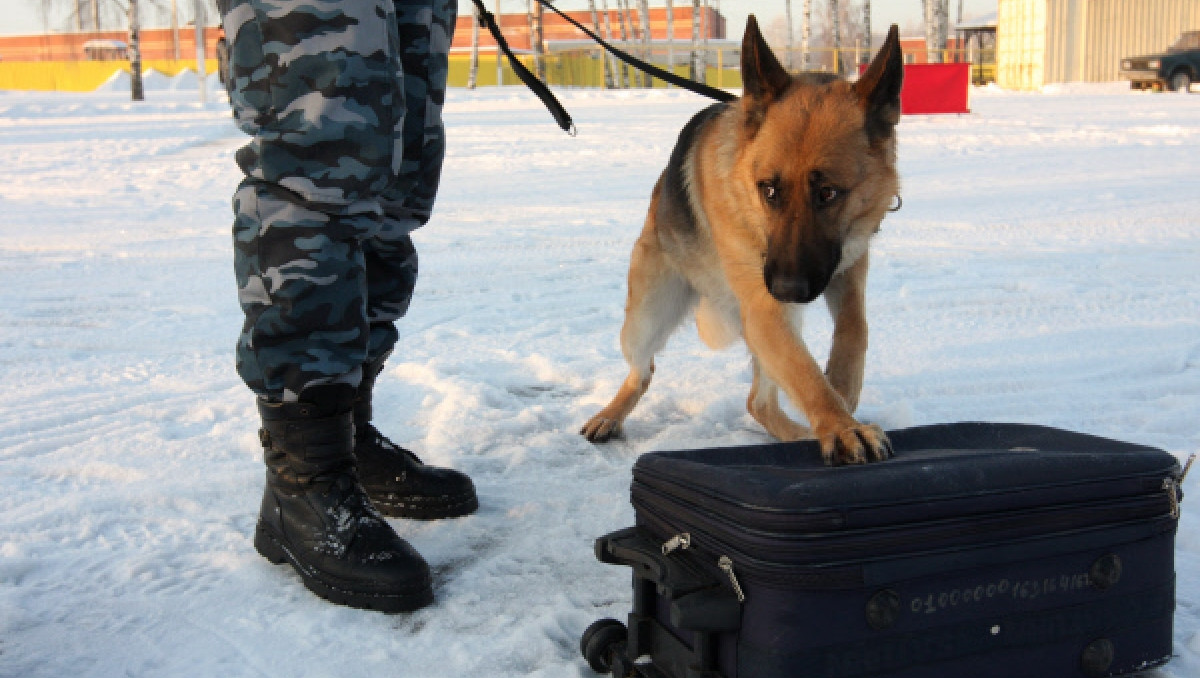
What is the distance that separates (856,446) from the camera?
6.00 ft

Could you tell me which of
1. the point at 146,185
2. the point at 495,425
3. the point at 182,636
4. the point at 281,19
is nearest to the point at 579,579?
the point at 182,636

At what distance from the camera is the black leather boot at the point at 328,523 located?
6.01ft

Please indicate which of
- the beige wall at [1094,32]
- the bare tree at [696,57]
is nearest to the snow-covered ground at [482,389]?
the bare tree at [696,57]

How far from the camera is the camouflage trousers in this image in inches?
71.5

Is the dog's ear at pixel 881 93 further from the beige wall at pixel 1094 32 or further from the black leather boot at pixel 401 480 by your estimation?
the beige wall at pixel 1094 32

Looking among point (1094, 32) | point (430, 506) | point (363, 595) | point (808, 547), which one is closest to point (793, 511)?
point (808, 547)

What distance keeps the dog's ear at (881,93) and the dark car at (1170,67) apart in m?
29.2

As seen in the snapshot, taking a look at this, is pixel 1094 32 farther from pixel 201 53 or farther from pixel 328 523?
pixel 328 523

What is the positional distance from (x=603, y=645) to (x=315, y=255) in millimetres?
949

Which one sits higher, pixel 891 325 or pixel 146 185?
pixel 146 185

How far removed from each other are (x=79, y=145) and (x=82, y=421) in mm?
12124

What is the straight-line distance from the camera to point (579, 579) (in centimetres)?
194

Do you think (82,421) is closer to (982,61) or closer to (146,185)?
(146,185)

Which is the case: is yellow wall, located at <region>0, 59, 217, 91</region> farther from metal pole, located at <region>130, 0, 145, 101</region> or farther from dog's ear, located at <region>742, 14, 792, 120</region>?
dog's ear, located at <region>742, 14, 792, 120</region>
